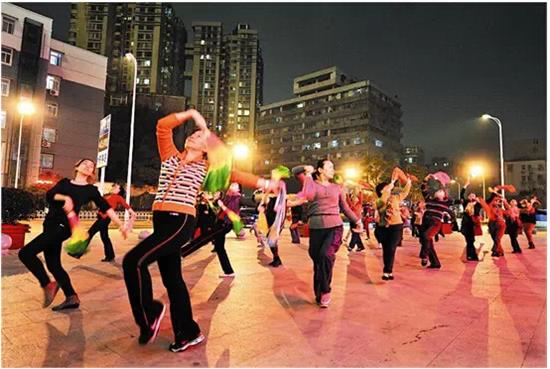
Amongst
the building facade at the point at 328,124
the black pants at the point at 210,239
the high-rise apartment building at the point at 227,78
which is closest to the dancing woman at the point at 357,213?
the black pants at the point at 210,239

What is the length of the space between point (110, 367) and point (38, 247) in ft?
7.77

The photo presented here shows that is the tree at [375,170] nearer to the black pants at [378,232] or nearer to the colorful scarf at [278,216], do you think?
the black pants at [378,232]

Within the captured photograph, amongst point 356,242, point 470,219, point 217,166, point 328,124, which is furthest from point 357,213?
point 328,124

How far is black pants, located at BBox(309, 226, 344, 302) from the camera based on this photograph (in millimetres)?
5176

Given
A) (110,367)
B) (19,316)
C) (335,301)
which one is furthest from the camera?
(335,301)

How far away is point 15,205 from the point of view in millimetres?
10086

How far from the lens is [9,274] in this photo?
A: 23.0 ft

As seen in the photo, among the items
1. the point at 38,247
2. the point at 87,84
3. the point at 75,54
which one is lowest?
the point at 38,247

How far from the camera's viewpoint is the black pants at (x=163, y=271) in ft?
11.3

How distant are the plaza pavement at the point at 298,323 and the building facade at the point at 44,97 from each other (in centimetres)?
3373

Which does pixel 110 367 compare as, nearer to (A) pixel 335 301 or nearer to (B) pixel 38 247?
(B) pixel 38 247

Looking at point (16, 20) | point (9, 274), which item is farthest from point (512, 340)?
point (16, 20)

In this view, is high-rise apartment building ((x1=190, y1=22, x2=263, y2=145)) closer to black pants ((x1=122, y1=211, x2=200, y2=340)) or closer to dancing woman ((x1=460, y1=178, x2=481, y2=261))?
dancing woman ((x1=460, y1=178, x2=481, y2=261))

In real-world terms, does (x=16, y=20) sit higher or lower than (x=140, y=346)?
higher
